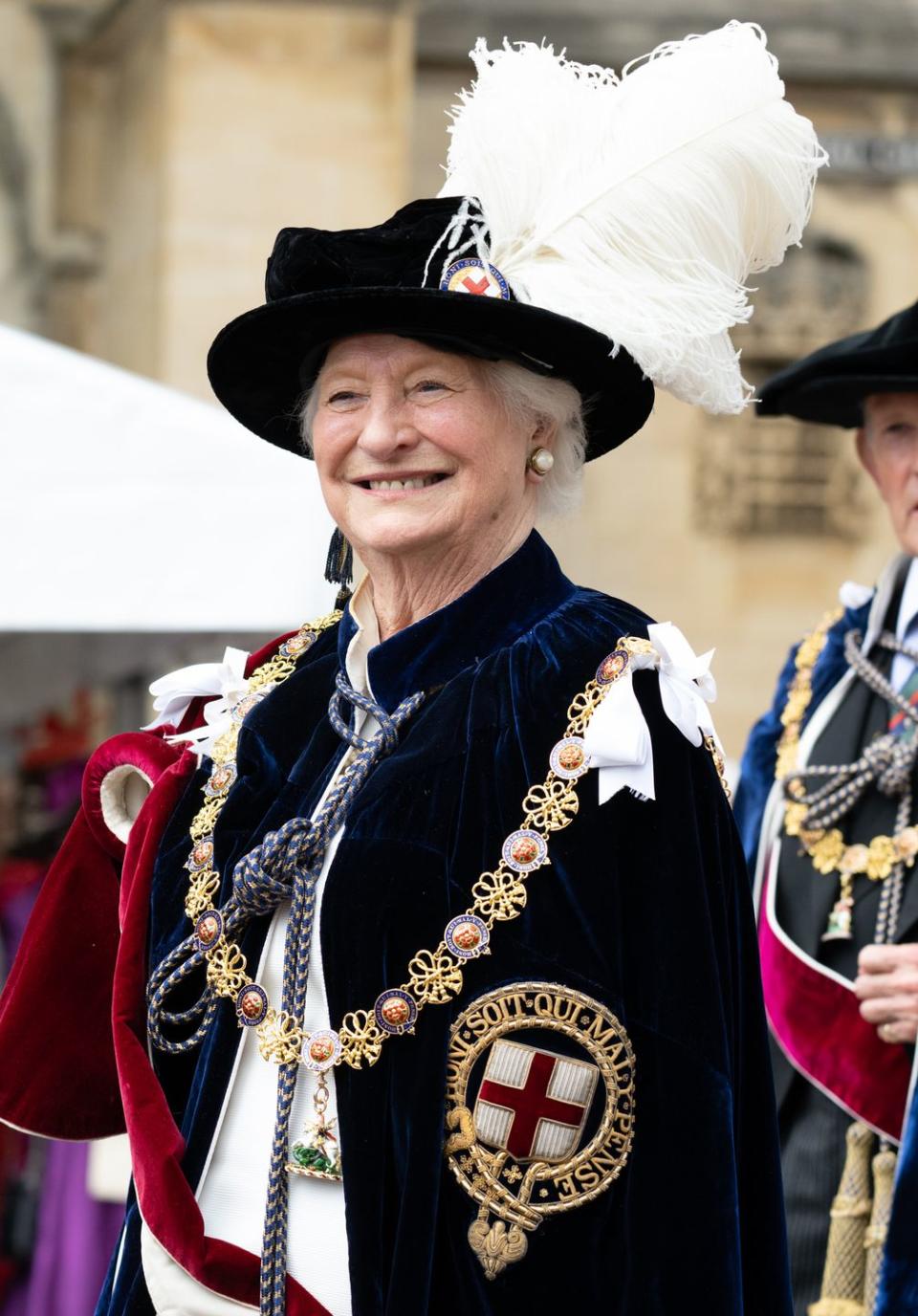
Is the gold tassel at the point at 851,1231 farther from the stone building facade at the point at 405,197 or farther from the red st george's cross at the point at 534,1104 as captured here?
the stone building facade at the point at 405,197

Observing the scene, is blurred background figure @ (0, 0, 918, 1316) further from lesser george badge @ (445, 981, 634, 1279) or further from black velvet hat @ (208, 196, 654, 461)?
lesser george badge @ (445, 981, 634, 1279)

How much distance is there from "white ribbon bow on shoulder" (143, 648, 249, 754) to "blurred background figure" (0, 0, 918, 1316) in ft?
7.38

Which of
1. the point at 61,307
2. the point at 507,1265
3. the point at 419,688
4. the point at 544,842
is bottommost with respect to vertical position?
the point at 507,1265

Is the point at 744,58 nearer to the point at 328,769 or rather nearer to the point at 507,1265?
the point at 328,769

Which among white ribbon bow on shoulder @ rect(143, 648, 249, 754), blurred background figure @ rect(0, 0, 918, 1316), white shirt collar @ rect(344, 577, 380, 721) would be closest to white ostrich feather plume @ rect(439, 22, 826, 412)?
white shirt collar @ rect(344, 577, 380, 721)

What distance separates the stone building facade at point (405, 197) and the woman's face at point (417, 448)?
488 centimetres

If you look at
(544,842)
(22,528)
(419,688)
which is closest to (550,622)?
(419,688)

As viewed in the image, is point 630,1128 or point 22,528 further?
point 22,528

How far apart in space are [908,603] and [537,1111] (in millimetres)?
1699

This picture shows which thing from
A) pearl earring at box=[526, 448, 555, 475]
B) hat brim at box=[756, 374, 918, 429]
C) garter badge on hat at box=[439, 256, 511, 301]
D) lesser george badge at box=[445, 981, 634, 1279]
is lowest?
lesser george badge at box=[445, 981, 634, 1279]

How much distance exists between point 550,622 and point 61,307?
5.78 meters

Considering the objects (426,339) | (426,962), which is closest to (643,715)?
(426,962)

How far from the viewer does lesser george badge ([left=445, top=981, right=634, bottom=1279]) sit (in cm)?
185

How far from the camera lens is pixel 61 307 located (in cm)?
739
